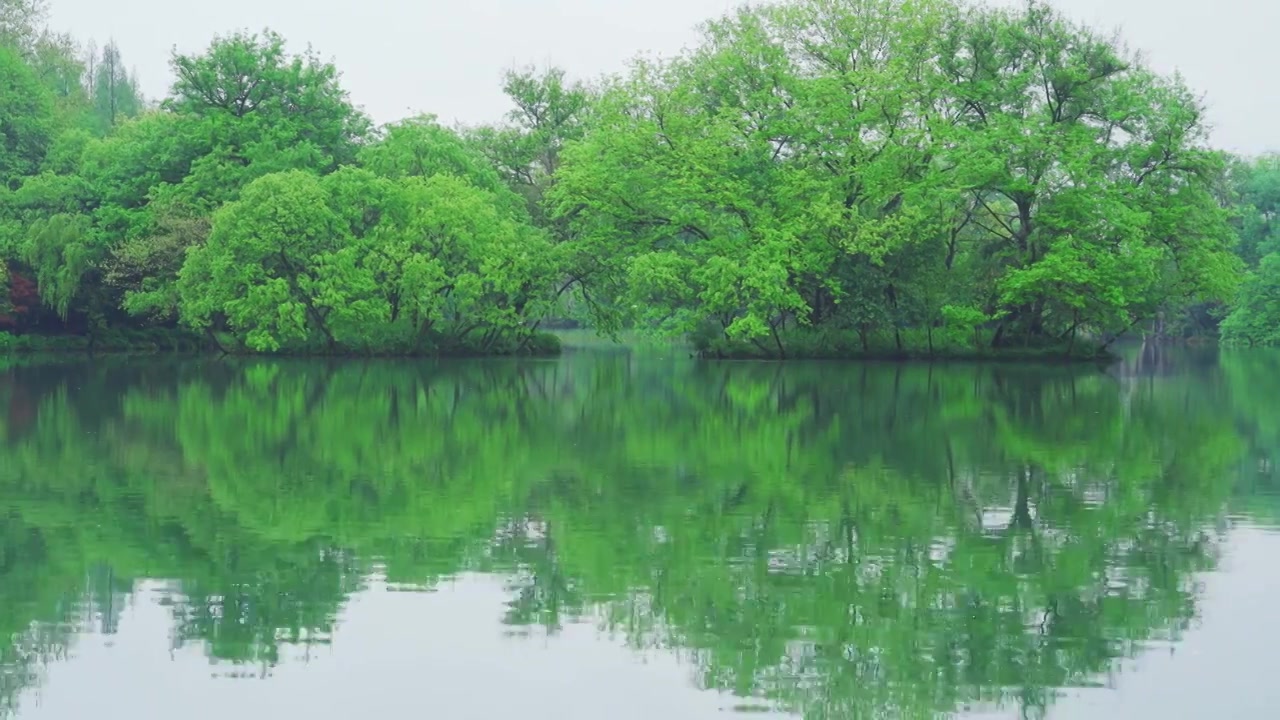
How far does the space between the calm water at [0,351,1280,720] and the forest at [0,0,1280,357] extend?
28865 mm

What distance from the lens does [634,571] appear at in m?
11.4

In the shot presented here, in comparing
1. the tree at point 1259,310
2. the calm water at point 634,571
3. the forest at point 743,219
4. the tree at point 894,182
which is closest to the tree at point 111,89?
the forest at point 743,219

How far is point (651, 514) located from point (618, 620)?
4390 millimetres

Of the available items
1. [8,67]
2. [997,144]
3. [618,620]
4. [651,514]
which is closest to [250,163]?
[8,67]

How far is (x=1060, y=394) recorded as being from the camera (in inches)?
1366

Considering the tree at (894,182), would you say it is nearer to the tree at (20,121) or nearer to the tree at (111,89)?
the tree at (20,121)

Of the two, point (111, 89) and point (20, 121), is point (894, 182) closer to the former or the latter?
point (20, 121)

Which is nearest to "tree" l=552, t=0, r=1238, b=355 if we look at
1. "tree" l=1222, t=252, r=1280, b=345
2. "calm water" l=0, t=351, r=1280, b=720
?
"tree" l=1222, t=252, r=1280, b=345

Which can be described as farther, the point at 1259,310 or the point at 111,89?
the point at 111,89

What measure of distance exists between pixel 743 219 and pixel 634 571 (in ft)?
146

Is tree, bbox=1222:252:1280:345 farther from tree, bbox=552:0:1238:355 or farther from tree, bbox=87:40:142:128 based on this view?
tree, bbox=87:40:142:128

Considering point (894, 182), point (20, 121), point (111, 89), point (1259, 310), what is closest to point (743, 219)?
point (894, 182)

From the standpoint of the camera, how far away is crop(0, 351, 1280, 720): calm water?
330 inches

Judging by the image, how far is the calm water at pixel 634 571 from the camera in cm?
839
